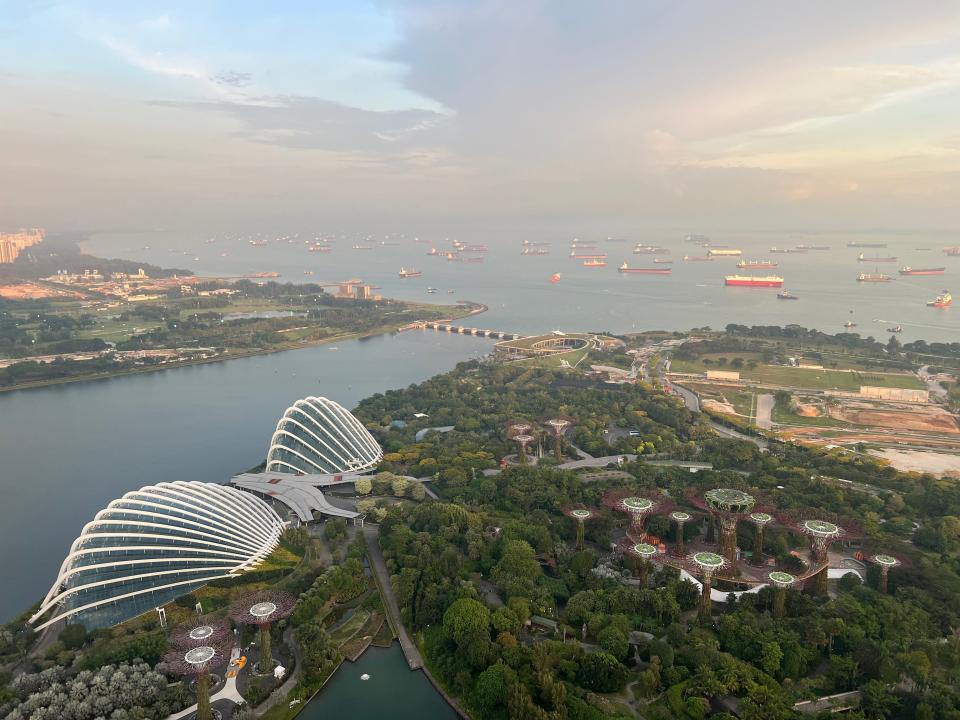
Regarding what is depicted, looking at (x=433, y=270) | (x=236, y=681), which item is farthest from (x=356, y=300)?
(x=236, y=681)

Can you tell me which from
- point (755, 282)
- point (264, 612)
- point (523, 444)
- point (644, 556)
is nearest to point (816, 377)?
point (523, 444)

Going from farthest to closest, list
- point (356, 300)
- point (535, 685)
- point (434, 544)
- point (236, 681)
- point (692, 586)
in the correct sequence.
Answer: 1. point (356, 300)
2. point (434, 544)
3. point (692, 586)
4. point (236, 681)
5. point (535, 685)

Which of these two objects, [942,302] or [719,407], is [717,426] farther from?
[942,302]

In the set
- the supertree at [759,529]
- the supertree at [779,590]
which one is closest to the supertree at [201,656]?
the supertree at [779,590]

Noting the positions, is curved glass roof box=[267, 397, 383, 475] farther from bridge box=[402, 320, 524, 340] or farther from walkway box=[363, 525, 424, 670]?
bridge box=[402, 320, 524, 340]

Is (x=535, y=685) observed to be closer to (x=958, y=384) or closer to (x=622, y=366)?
(x=622, y=366)
